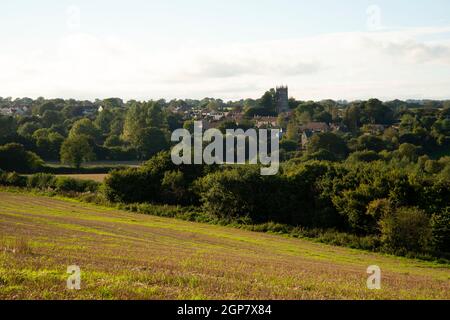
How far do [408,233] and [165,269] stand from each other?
28.3 meters

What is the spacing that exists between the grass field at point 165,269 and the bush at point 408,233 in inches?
96.7

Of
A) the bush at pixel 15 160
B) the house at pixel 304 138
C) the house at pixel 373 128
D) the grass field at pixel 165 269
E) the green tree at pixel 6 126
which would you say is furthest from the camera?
the house at pixel 373 128

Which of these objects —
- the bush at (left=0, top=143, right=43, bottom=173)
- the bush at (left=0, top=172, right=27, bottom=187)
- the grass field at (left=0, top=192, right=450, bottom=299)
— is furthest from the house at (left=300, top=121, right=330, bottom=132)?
the grass field at (left=0, top=192, right=450, bottom=299)

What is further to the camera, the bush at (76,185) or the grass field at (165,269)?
the bush at (76,185)

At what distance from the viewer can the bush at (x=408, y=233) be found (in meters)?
40.2

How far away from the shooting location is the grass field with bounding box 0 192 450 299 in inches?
494

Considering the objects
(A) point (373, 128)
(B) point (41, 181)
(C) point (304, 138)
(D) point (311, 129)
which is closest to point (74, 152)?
(B) point (41, 181)

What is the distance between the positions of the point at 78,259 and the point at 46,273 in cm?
454

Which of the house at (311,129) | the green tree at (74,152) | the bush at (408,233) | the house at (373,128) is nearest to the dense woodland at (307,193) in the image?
the bush at (408,233)

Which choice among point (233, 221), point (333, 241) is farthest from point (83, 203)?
point (333, 241)

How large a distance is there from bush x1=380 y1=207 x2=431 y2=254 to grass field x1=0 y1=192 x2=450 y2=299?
246 cm

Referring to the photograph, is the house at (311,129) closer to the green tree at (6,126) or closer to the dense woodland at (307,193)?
the dense woodland at (307,193)

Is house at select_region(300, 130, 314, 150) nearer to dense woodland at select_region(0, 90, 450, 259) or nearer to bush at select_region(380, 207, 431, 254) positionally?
dense woodland at select_region(0, 90, 450, 259)

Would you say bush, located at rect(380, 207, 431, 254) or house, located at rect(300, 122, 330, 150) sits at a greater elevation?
house, located at rect(300, 122, 330, 150)
